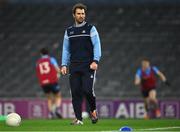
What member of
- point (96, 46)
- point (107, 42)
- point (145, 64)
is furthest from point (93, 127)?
point (107, 42)

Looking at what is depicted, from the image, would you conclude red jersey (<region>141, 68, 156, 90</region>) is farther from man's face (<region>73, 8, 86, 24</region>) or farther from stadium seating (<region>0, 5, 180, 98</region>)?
man's face (<region>73, 8, 86, 24</region>)

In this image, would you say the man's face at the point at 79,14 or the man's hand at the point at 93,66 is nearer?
the man's hand at the point at 93,66

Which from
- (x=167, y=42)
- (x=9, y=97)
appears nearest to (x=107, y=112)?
(x=9, y=97)

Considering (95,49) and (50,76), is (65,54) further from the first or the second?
(50,76)

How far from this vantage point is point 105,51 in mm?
25734

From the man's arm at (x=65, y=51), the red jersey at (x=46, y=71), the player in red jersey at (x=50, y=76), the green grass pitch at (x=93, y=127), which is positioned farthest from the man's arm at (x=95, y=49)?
the red jersey at (x=46, y=71)

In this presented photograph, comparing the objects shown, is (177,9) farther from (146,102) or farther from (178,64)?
(146,102)

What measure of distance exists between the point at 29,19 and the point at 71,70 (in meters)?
16.6

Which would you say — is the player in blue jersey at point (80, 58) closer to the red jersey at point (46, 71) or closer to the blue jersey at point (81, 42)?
the blue jersey at point (81, 42)

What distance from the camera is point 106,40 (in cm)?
2605

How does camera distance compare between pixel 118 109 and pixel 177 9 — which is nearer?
pixel 118 109

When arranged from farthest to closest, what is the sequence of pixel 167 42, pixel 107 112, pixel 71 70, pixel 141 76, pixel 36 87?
pixel 167 42 < pixel 36 87 < pixel 107 112 < pixel 141 76 < pixel 71 70

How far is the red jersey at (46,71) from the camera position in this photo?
18922 millimetres

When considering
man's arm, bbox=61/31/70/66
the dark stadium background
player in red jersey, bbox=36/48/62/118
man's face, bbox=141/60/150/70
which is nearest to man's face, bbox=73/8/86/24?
man's arm, bbox=61/31/70/66
